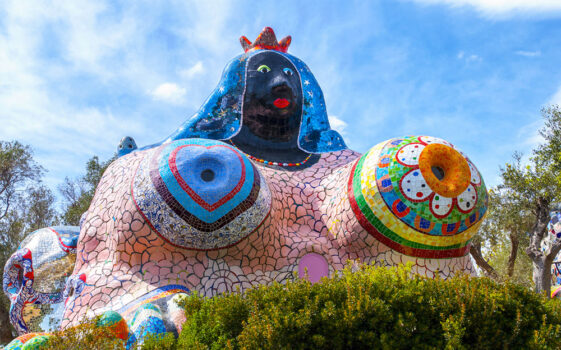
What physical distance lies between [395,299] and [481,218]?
353 centimetres

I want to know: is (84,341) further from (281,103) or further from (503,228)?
(503,228)

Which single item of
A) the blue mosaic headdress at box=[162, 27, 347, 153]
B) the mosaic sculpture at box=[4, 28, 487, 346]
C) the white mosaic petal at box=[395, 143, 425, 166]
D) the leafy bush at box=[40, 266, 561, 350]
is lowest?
the leafy bush at box=[40, 266, 561, 350]

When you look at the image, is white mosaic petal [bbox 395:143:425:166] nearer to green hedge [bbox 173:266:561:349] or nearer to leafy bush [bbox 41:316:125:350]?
green hedge [bbox 173:266:561:349]

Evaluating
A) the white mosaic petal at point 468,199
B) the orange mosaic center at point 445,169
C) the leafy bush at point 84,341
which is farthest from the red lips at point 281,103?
the leafy bush at point 84,341

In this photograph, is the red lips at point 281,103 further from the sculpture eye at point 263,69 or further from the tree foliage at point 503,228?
the tree foliage at point 503,228

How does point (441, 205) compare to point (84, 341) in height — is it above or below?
above

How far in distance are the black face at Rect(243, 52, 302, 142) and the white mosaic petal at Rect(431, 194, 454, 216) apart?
3326 mm

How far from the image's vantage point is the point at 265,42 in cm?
933

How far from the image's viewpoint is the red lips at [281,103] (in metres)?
8.73

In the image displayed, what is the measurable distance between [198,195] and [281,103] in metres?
3.11

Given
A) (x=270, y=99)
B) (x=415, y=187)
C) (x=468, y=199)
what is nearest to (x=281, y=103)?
(x=270, y=99)

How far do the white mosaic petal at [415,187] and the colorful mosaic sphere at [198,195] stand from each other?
199 centimetres

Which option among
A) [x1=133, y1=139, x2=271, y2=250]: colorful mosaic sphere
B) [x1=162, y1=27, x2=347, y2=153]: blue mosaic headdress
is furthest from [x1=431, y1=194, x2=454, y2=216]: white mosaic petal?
[x1=162, y1=27, x2=347, y2=153]: blue mosaic headdress

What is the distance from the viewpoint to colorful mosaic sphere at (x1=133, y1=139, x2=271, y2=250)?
6266 millimetres
